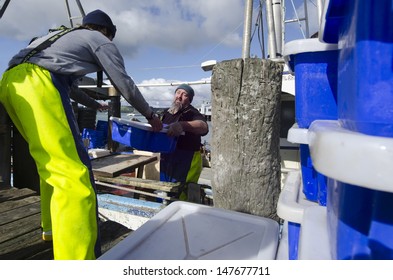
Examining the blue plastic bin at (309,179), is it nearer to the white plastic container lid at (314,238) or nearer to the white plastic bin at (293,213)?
the white plastic bin at (293,213)

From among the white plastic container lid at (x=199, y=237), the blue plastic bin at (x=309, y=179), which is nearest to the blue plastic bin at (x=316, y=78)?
the blue plastic bin at (x=309, y=179)

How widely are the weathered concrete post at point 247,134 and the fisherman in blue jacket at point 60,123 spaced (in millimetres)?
692

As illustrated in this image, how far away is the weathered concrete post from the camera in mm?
1431

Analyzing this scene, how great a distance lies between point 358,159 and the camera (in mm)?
433

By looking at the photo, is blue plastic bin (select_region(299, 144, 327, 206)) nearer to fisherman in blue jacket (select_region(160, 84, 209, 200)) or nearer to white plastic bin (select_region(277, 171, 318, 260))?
white plastic bin (select_region(277, 171, 318, 260))

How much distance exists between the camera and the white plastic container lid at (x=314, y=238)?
70 cm

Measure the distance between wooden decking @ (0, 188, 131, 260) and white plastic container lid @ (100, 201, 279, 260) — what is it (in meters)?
0.78

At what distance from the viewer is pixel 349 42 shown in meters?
0.59

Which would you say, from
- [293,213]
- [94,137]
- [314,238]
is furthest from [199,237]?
[94,137]

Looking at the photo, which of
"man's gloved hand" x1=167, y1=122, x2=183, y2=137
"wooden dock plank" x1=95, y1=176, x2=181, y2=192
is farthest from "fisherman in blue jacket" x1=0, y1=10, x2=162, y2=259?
"man's gloved hand" x1=167, y1=122, x2=183, y2=137
